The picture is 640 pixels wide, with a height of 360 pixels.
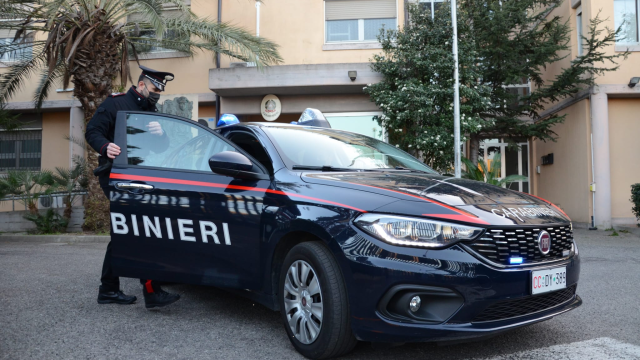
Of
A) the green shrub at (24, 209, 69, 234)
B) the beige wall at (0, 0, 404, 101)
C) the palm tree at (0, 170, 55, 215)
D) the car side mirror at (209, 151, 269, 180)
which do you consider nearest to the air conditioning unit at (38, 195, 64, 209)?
the palm tree at (0, 170, 55, 215)

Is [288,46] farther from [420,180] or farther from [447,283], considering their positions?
[447,283]

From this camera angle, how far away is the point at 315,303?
2.98 m

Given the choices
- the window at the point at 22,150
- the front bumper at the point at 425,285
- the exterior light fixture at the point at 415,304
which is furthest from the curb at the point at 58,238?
the exterior light fixture at the point at 415,304

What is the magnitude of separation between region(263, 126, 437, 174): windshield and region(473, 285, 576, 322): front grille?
143cm

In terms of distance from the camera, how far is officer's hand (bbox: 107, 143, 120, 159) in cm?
398

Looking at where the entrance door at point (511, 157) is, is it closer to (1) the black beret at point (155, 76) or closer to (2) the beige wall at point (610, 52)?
(2) the beige wall at point (610, 52)

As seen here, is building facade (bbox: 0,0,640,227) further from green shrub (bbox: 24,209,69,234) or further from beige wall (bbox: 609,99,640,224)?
green shrub (bbox: 24,209,69,234)

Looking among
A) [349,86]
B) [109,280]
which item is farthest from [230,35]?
[109,280]

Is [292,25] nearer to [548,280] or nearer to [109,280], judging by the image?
[109,280]

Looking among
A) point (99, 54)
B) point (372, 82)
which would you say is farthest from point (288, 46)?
point (99, 54)

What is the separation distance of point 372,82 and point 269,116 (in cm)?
315

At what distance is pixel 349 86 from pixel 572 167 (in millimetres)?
7107

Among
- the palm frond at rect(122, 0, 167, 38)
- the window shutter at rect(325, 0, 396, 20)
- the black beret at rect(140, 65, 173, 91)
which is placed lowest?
the black beret at rect(140, 65, 173, 91)

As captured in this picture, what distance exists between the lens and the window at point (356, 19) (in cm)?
1453
